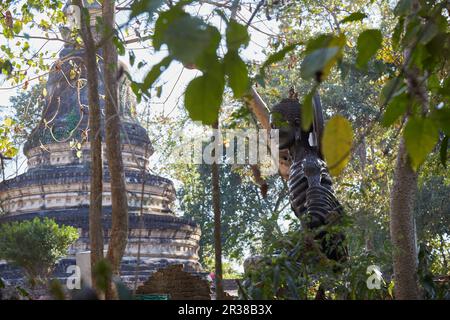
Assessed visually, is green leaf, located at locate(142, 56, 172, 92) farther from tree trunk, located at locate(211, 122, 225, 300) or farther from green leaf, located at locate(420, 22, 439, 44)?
tree trunk, located at locate(211, 122, 225, 300)

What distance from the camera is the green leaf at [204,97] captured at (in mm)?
1432

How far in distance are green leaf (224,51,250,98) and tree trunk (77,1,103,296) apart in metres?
2.07

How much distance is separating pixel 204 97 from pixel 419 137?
511 mm

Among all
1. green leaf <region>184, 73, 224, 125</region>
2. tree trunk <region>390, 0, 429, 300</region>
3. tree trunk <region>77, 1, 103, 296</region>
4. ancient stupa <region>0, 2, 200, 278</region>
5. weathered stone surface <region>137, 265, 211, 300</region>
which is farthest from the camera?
ancient stupa <region>0, 2, 200, 278</region>

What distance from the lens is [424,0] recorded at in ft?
9.71

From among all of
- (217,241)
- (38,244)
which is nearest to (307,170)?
(217,241)

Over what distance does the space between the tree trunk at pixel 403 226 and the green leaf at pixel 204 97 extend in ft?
5.08

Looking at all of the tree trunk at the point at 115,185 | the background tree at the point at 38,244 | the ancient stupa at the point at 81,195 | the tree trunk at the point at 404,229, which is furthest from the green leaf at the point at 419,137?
the ancient stupa at the point at 81,195

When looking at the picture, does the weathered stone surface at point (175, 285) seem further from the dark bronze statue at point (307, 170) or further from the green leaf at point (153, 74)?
the green leaf at point (153, 74)

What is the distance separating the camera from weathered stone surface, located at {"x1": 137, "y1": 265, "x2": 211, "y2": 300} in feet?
21.6

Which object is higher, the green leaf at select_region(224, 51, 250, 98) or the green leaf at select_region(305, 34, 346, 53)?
the green leaf at select_region(305, 34, 346, 53)

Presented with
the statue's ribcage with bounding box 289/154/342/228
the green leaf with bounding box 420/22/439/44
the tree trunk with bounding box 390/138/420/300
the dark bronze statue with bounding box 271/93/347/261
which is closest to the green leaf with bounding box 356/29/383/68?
the green leaf with bounding box 420/22/439/44
